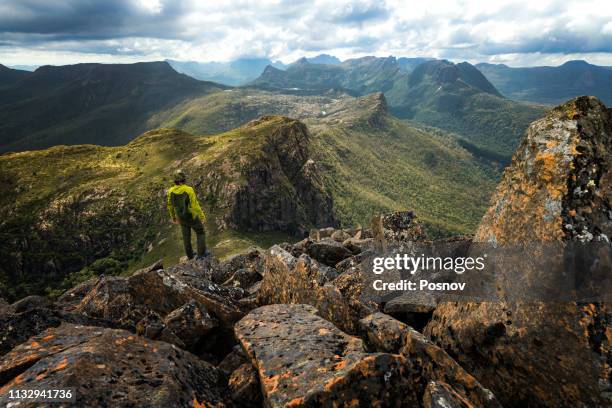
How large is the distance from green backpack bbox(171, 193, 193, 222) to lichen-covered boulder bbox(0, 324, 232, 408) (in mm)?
14872

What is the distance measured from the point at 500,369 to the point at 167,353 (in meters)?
7.21

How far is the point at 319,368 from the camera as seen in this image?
729 cm

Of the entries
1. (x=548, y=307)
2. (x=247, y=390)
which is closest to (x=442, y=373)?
(x=548, y=307)

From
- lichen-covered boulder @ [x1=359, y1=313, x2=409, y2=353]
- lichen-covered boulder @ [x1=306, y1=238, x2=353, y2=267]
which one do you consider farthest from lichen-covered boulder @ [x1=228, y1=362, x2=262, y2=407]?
lichen-covered boulder @ [x1=306, y1=238, x2=353, y2=267]

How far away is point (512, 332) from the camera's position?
7824 mm

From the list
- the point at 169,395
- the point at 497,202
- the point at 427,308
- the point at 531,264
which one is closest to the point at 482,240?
the point at 497,202

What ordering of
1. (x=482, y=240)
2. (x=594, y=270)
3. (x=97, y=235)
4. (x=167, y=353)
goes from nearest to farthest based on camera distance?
1. (x=594, y=270)
2. (x=167, y=353)
3. (x=482, y=240)
4. (x=97, y=235)

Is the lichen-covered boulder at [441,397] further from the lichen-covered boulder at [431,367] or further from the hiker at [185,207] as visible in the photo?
the hiker at [185,207]

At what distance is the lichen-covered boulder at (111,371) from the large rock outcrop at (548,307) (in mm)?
5707

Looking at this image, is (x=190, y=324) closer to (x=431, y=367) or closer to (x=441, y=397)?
(x=431, y=367)

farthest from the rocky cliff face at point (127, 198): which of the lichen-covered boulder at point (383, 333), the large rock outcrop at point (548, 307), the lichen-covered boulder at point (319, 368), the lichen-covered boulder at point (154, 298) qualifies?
the large rock outcrop at point (548, 307)

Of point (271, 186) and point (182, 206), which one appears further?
point (271, 186)

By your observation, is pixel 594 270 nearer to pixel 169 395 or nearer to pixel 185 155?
pixel 169 395

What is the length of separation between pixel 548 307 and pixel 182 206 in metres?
20.5
